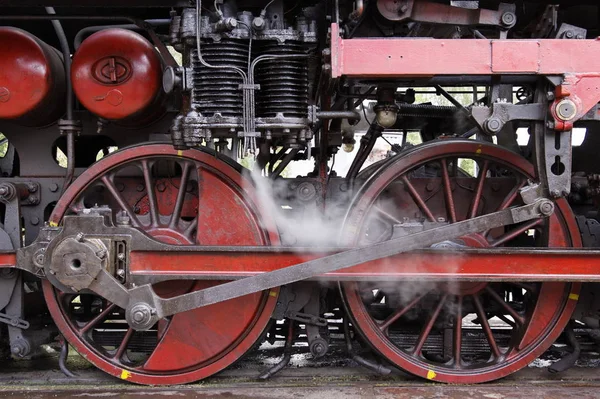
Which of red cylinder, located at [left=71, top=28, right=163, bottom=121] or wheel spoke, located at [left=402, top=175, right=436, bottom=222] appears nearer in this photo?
red cylinder, located at [left=71, top=28, right=163, bottom=121]

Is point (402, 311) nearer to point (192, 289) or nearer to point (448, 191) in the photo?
point (448, 191)

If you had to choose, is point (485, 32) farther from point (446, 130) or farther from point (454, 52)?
point (454, 52)

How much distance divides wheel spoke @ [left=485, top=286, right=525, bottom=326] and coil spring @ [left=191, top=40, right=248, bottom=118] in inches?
63.3

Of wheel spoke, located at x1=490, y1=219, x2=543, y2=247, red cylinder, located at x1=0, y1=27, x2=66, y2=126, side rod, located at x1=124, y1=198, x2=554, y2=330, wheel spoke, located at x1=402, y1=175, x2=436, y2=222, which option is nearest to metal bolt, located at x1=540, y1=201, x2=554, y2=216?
side rod, located at x1=124, y1=198, x2=554, y2=330

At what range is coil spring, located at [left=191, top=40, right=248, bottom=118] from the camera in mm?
2631

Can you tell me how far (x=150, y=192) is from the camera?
9.80 ft

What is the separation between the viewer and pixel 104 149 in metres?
3.64

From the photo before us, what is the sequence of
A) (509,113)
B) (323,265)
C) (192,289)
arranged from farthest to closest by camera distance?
(192,289) → (509,113) → (323,265)

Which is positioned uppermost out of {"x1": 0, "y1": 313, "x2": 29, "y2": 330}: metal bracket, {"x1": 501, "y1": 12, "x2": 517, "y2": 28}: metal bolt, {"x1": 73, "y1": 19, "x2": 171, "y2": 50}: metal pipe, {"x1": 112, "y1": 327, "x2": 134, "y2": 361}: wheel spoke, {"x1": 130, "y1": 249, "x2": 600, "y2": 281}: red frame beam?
{"x1": 73, "y1": 19, "x2": 171, "y2": 50}: metal pipe

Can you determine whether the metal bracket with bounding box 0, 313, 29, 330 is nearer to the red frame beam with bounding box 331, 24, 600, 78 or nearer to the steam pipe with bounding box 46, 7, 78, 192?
the steam pipe with bounding box 46, 7, 78, 192

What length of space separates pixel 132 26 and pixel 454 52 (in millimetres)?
1747

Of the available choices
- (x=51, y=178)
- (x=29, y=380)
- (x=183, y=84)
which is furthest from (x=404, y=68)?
(x=29, y=380)

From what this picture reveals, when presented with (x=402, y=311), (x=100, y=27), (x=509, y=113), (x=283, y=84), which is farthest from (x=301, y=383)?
(x=100, y=27)

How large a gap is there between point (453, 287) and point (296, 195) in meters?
0.94
